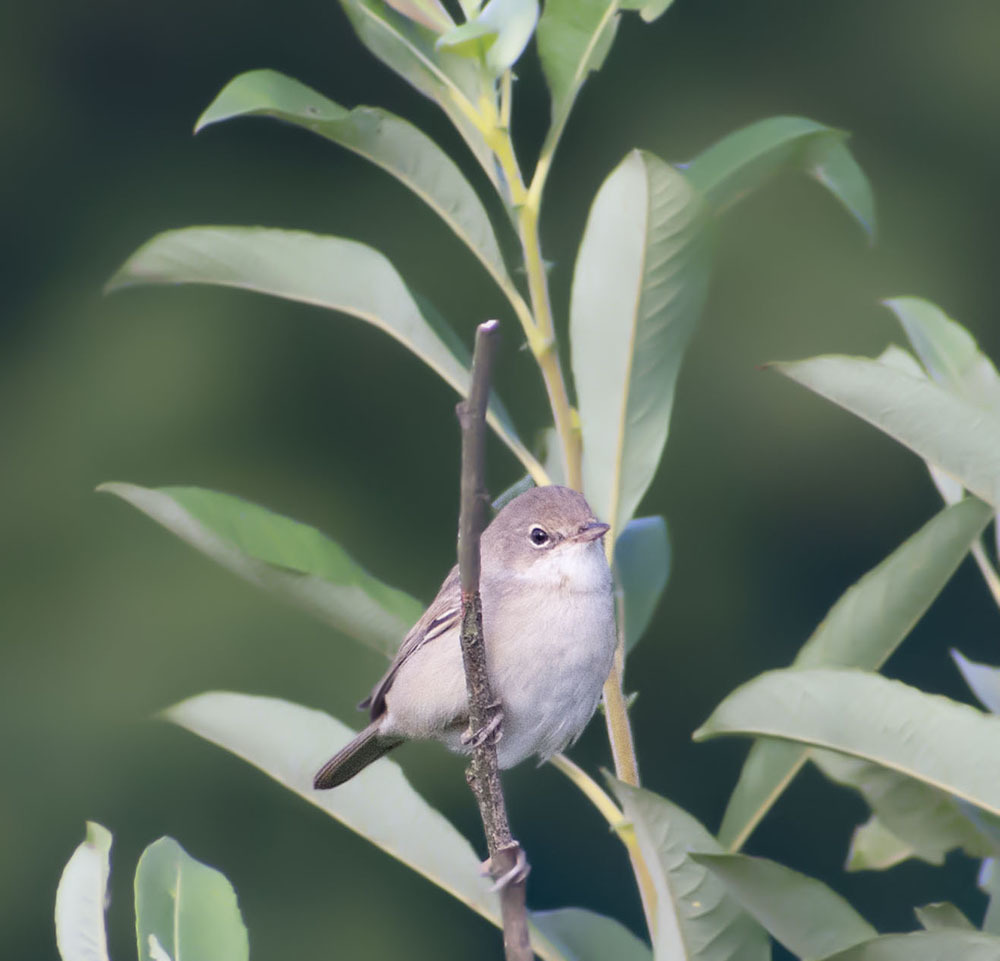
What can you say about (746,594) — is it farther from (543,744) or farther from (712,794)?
(543,744)

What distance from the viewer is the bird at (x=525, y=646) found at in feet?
6.55

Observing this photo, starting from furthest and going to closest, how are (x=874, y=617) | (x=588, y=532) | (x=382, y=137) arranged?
(x=588, y=532)
(x=382, y=137)
(x=874, y=617)

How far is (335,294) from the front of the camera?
5.92ft

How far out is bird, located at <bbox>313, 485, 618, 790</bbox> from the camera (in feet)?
6.55

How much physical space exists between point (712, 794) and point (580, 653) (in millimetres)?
3551

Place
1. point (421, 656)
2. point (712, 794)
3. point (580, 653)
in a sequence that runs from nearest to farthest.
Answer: point (580, 653)
point (421, 656)
point (712, 794)

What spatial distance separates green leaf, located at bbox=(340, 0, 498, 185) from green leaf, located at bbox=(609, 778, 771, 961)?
0.75 metres

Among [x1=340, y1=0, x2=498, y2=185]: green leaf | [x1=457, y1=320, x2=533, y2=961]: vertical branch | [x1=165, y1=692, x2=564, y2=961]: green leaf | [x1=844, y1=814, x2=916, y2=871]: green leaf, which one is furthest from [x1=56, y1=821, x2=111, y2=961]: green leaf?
[x1=844, y1=814, x2=916, y2=871]: green leaf

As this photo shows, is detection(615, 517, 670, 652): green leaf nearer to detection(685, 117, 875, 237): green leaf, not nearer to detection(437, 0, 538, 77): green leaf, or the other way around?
detection(685, 117, 875, 237): green leaf

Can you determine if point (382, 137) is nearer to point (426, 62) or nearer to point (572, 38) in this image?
point (426, 62)

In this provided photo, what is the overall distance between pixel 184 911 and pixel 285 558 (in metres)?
0.39

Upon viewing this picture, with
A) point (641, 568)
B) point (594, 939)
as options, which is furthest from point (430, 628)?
point (594, 939)

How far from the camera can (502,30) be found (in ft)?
5.13

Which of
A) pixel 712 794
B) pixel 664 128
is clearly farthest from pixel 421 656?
pixel 664 128
